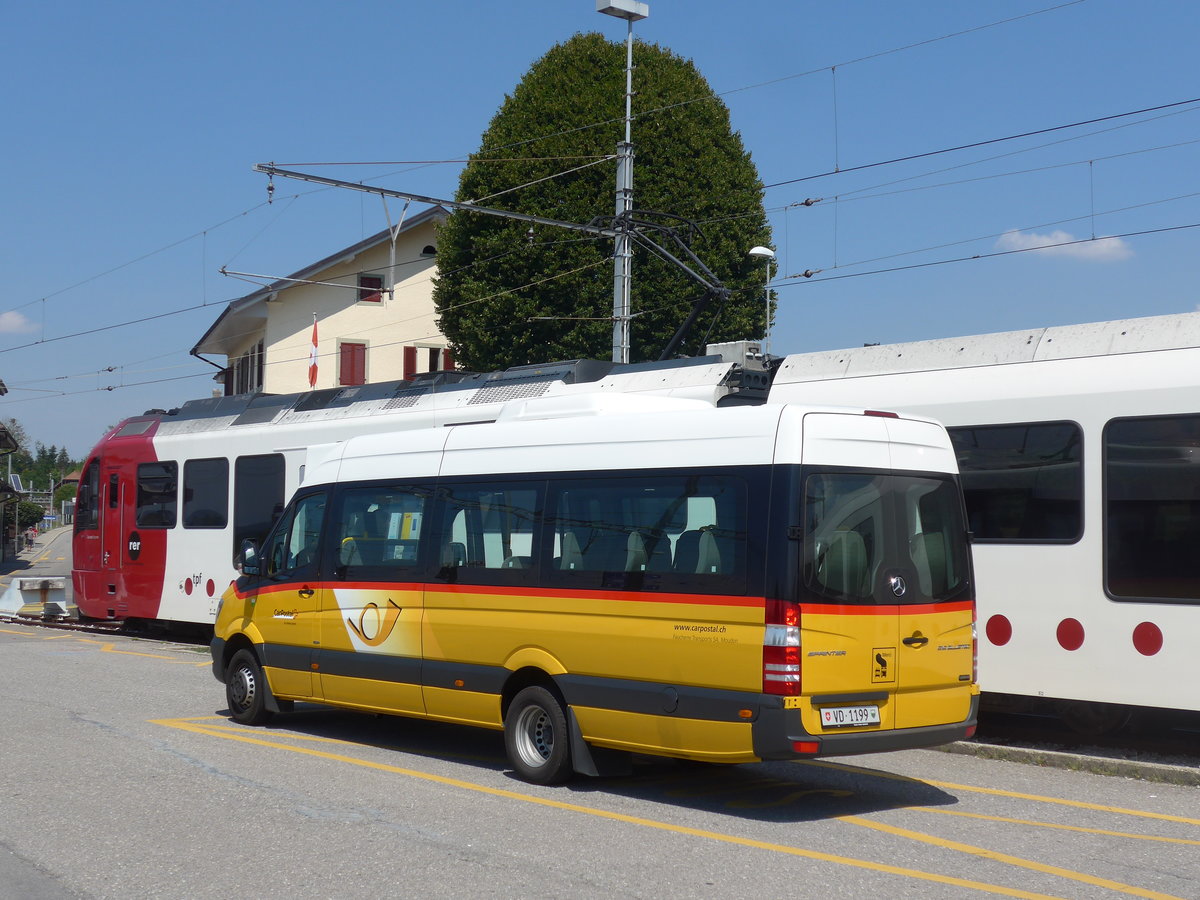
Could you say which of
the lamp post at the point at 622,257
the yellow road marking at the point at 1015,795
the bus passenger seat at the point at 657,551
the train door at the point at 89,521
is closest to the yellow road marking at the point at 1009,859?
the yellow road marking at the point at 1015,795

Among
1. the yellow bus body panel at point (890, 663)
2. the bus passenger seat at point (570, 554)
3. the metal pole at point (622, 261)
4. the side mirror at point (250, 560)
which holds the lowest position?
the yellow bus body panel at point (890, 663)

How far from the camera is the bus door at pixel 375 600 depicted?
33.7 feet

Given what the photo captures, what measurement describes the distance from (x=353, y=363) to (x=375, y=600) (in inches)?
1451

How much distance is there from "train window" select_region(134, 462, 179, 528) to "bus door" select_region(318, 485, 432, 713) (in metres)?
10.2

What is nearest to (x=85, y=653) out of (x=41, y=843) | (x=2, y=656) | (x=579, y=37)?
(x=2, y=656)

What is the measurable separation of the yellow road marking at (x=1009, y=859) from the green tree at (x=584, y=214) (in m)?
24.7

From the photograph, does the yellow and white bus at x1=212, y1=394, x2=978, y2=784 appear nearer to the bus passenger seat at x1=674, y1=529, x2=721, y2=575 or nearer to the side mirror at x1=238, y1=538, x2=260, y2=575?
the bus passenger seat at x1=674, y1=529, x2=721, y2=575

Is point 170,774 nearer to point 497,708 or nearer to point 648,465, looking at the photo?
point 497,708

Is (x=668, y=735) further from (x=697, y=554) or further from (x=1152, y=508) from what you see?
(x=1152, y=508)

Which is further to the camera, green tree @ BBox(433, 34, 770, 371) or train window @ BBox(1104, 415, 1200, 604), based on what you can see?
green tree @ BBox(433, 34, 770, 371)

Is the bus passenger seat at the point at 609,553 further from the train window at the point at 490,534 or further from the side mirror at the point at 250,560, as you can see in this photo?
the side mirror at the point at 250,560

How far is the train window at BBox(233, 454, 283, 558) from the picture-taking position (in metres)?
18.5

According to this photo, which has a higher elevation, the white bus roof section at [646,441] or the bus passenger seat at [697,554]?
the white bus roof section at [646,441]

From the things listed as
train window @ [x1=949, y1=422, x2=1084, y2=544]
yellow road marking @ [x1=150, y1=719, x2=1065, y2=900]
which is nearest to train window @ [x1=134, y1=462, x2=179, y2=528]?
yellow road marking @ [x1=150, y1=719, x2=1065, y2=900]
